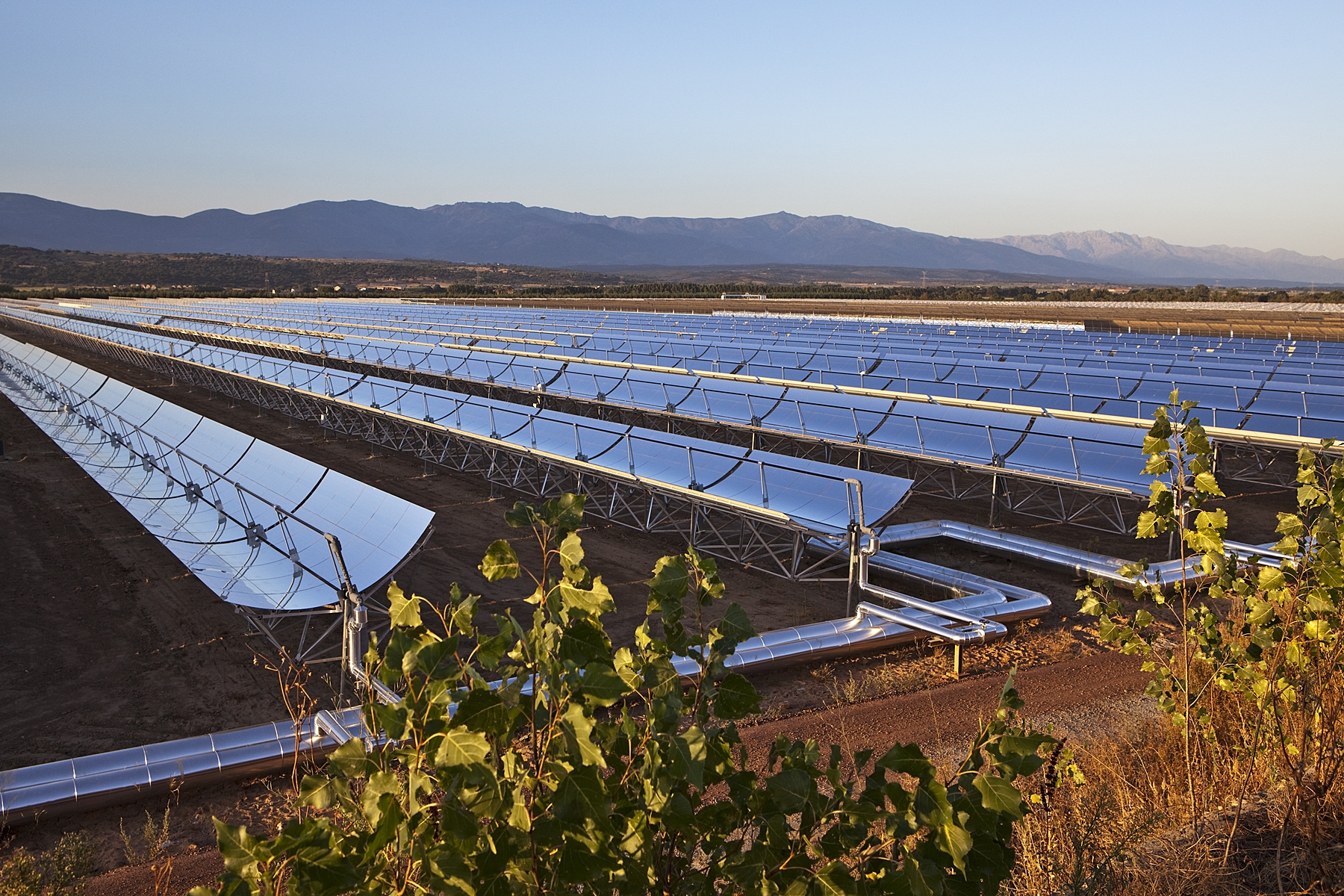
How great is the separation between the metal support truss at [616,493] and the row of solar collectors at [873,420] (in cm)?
92

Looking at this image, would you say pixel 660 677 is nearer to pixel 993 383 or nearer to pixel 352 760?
pixel 352 760

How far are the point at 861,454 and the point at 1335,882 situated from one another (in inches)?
434

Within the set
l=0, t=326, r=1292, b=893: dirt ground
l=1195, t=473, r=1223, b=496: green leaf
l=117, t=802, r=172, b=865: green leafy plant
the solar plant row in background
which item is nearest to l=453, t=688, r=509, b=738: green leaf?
l=1195, t=473, r=1223, b=496: green leaf

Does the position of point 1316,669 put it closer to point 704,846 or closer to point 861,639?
point 704,846

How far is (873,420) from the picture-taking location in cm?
1396

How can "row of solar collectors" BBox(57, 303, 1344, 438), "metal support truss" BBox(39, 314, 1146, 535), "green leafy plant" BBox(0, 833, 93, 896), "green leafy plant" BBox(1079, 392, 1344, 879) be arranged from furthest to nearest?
"row of solar collectors" BBox(57, 303, 1344, 438)
"metal support truss" BBox(39, 314, 1146, 535)
"green leafy plant" BBox(0, 833, 93, 896)
"green leafy plant" BBox(1079, 392, 1344, 879)

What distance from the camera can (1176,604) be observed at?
8.67 metres

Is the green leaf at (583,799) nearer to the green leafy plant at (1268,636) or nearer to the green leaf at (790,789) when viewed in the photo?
the green leaf at (790,789)

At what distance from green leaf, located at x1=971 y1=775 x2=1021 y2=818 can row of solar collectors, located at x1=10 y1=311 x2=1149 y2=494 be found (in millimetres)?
8555

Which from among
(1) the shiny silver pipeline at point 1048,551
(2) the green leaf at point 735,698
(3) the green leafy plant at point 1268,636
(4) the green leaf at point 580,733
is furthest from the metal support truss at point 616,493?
(4) the green leaf at point 580,733

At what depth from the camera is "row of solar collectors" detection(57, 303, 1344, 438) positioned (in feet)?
46.0

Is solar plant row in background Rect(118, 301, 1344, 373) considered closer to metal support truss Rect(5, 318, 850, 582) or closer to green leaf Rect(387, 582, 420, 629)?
metal support truss Rect(5, 318, 850, 582)

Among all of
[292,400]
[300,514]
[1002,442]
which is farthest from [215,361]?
[1002,442]

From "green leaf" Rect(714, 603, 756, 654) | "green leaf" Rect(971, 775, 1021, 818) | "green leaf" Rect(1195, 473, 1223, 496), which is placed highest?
"green leaf" Rect(1195, 473, 1223, 496)
